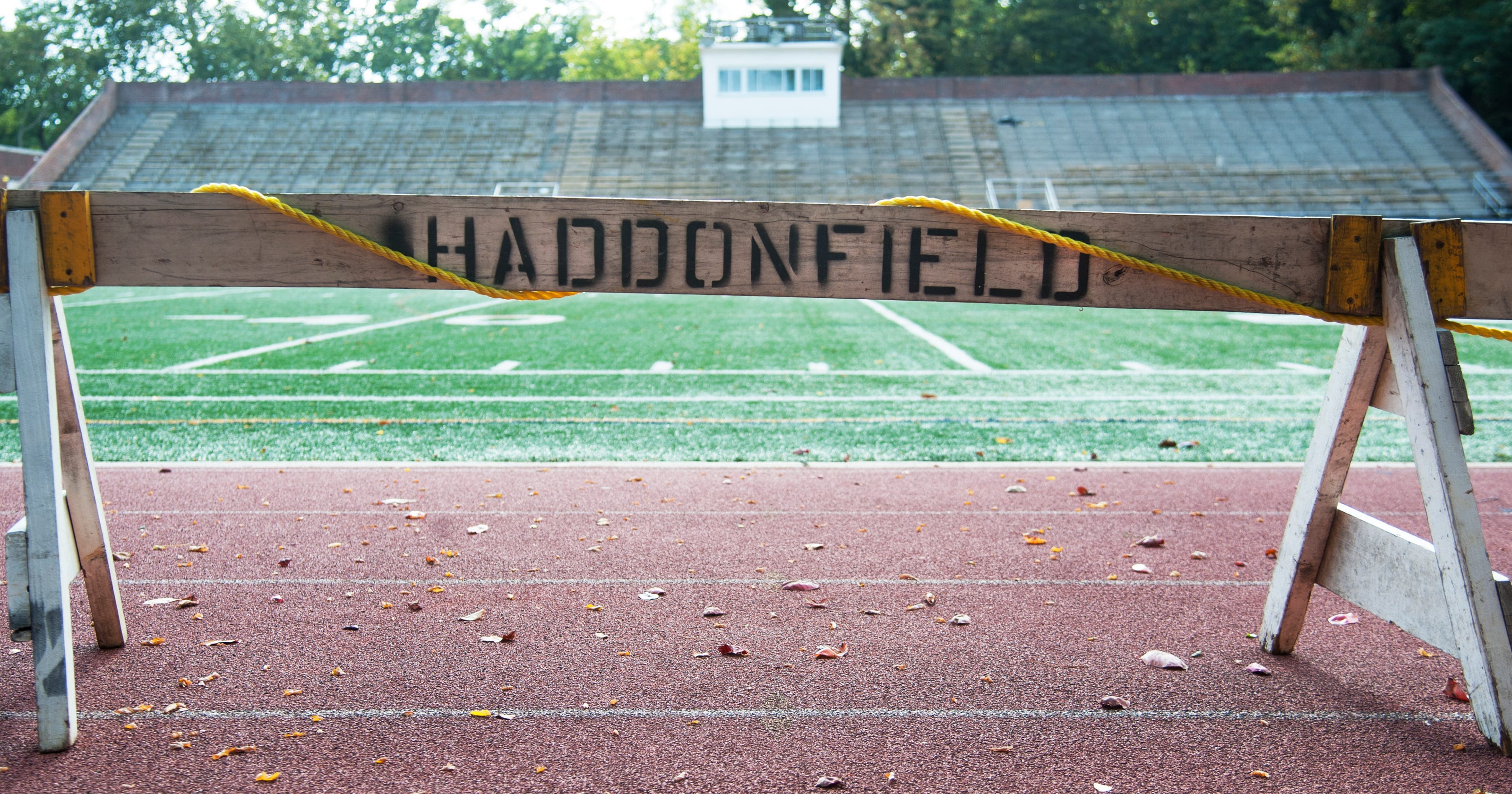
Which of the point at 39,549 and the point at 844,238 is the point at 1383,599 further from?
the point at 39,549

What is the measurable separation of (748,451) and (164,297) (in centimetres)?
1498

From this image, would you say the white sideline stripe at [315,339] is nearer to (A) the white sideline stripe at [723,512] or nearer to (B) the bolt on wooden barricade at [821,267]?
(A) the white sideline stripe at [723,512]

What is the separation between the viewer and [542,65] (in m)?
66.2

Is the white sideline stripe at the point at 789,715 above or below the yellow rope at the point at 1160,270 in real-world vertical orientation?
below

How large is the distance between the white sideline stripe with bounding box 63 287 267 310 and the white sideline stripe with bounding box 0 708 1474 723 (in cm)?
1343

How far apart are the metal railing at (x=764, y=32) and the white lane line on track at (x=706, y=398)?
3226 centimetres

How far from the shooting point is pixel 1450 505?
2.43m

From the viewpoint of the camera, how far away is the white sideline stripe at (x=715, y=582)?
3.57 metres

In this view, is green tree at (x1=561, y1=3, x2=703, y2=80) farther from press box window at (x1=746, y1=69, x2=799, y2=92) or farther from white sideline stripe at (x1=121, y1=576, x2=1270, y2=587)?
white sideline stripe at (x1=121, y1=576, x2=1270, y2=587)

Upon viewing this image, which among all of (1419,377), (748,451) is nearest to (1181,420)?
(748,451)

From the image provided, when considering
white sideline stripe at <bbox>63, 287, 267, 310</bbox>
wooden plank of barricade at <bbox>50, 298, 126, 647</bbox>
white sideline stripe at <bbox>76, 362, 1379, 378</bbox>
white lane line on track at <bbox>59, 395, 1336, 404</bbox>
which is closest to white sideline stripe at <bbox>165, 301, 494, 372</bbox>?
white sideline stripe at <bbox>76, 362, 1379, 378</bbox>

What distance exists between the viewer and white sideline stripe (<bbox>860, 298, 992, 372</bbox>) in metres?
9.63

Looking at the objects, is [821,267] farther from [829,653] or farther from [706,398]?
[706,398]

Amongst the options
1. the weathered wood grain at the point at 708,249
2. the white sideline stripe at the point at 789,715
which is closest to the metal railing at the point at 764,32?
the weathered wood grain at the point at 708,249
